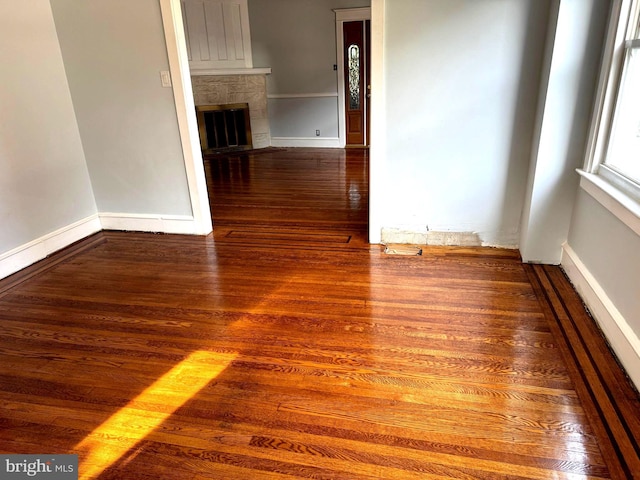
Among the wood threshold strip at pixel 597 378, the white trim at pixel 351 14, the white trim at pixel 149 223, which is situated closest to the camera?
the wood threshold strip at pixel 597 378

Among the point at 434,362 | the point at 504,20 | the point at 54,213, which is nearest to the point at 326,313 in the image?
the point at 434,362

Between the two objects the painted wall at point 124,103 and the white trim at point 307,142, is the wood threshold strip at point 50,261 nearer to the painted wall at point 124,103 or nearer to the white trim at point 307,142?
the painted wall at point 124,103

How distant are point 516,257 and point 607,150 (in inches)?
35.9

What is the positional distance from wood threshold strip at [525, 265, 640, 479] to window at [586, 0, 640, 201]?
2.24ft

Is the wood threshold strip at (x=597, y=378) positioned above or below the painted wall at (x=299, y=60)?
below

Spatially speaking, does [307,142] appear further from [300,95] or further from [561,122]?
[561,122]

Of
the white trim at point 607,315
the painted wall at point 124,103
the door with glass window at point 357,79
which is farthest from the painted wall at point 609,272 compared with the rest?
the door with glass window at point 357,79

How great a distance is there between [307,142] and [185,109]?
4702 millimetres

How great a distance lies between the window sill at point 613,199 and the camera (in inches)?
77.0

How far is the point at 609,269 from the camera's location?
7.30 feet

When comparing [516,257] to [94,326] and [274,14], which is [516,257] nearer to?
[94,326]

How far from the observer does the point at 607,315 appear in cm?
217

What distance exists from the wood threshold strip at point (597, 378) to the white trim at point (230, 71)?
6119 mm

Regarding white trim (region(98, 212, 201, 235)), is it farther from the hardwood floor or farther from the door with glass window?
the door with glass window
